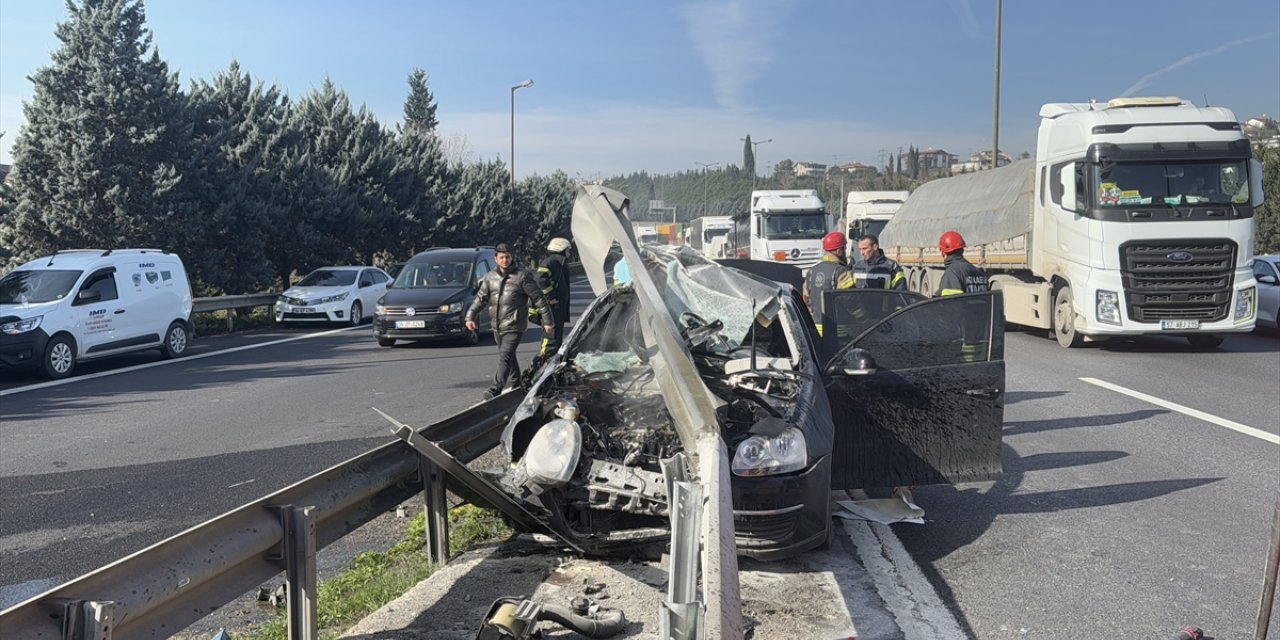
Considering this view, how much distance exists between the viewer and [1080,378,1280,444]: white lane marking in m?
8.62

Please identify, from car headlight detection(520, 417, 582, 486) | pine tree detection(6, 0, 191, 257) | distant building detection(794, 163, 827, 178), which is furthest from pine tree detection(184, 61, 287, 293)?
distant building detection(794, 163, 827, 178)

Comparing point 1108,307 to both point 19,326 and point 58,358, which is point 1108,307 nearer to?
point 58,358

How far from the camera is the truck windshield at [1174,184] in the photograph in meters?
14.1

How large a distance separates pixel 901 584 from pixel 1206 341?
1358 centimetres

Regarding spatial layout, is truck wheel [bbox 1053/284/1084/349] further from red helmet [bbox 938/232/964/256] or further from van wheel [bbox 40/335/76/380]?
van wheel [bbox 40/335/76/380]

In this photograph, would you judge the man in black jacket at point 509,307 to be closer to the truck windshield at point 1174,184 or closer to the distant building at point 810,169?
the truck windshield at point 1174,184

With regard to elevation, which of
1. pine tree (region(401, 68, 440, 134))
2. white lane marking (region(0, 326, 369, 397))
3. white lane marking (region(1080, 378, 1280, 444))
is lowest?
white lane marking (region(0, 326, 369, 397))

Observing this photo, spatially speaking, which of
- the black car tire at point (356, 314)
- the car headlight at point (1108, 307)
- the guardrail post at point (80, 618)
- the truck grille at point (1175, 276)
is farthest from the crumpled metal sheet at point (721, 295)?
the black car tire at point (356, 314)

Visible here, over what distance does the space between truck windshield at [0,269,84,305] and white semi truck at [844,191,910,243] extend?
80.7 ft

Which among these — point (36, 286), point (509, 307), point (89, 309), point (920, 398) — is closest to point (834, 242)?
point (509, 307)

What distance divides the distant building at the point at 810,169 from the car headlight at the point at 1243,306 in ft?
477

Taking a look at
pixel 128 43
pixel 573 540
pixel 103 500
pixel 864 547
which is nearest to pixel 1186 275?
pixel 864 547

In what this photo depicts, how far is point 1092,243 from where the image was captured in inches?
560

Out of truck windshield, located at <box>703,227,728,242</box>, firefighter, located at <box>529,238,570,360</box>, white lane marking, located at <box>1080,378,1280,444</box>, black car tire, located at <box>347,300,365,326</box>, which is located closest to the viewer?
white lane marking, located at <box>1080,378,1280,444</box>
